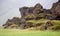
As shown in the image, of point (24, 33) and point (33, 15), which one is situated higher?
point (33, 15)

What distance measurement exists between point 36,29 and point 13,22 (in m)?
0.44

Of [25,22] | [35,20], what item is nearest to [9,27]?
[25,22]

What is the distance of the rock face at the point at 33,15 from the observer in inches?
109

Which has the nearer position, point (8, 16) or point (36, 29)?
point (36, 29)

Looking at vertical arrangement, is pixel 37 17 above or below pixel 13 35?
above

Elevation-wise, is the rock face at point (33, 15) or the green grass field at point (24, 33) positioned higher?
the rock face at point (33, 15)

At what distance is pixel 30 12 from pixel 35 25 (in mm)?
245

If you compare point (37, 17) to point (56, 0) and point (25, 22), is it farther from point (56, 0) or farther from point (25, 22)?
point (56, 0)

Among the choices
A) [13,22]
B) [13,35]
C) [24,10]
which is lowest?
[13,35]

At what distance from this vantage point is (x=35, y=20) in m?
2.83

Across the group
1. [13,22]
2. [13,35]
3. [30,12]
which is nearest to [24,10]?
[30,12]

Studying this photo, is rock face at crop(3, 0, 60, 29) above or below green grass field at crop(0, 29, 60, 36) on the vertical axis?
above

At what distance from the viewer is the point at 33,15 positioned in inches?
113

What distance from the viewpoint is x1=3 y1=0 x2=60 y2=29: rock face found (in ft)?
9.09
